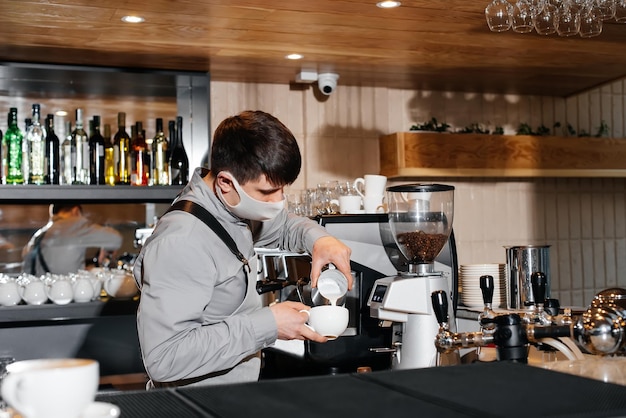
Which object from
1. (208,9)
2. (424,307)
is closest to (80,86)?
(208,9)

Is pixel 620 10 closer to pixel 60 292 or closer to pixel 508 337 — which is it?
pixel 508 337

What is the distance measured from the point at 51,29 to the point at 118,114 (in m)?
0.86

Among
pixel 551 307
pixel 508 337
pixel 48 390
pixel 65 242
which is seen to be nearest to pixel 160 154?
pixel 65 242

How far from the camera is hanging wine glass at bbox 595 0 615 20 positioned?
2.41 metres

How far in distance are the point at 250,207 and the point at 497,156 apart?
273cm

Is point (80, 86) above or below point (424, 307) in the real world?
above

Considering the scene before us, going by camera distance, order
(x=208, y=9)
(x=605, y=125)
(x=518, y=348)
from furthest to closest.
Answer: (x=605, y=125) < (x=208, y=9) < (x=518, y=348)

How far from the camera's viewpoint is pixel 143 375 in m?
3.94

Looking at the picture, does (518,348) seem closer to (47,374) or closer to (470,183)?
(47,374)

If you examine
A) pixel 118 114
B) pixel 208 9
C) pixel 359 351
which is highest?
pixel 208 9

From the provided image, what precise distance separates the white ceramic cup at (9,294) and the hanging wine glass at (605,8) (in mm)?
2676

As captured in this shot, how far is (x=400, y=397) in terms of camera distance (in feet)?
2.87

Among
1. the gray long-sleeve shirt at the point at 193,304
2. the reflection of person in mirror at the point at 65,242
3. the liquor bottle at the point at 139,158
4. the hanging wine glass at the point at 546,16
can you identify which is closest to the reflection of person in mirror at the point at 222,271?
the gray long-sleeve shirt at the point at 193,304

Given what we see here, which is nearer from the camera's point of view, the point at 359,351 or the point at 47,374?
the point at 47,374
